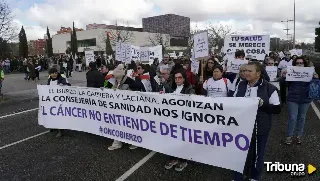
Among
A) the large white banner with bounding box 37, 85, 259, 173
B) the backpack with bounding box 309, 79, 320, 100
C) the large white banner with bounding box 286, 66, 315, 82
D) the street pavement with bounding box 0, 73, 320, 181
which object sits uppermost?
the large white banner with bounding box 286, 66, 315, 82

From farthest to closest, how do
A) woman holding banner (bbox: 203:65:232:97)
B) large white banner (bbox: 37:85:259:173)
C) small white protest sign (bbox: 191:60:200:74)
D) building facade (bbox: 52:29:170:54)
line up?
1. building facade (bbox: 52:29:170:54)
2. small white protest sign (bbox: 191:60:200:74)
3. woman holding banner (bbox: 203:65:232:97)
4. large white banner (bbox: 37:85:259:173)

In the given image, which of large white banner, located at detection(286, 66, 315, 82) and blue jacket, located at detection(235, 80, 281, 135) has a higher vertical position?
large white banner, located at detection(286, 66, 315, 82)

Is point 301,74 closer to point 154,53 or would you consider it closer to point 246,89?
point 246,89

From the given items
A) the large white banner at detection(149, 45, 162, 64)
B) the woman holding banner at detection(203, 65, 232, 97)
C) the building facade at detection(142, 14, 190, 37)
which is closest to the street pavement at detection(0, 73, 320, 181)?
the woman holding banner at detection(203, 65, 232, 97)

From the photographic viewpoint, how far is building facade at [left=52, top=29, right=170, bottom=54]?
254 feet

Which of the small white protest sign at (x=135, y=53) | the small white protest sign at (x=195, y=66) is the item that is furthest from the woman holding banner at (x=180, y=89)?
the small white protest sign at (x=135, y=53)

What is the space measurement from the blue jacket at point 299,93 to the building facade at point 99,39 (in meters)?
67.0

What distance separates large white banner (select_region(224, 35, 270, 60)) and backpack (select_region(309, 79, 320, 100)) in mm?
3961

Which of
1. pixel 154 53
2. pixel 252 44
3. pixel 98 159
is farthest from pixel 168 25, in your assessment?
pixel 98 159

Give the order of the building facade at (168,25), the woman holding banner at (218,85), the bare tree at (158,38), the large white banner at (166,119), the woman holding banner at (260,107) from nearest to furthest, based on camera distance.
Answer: the woman holding banner at (260,107), the large white banner at (166,119), the woman holding banner at (218,85), the bare tree at (158,38), the building facade at (168,25)

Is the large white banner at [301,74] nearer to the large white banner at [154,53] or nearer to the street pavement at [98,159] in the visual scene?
the street pavement at [98,159]

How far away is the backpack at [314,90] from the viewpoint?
5531mm

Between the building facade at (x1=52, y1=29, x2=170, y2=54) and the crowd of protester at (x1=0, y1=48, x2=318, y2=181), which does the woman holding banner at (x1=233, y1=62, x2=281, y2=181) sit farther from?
the building facade at (x1=52, y1=29, x2=170, y2=54)

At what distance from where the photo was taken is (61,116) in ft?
21.7
